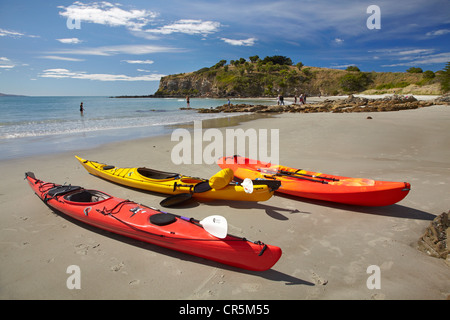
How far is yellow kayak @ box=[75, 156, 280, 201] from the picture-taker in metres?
4.33

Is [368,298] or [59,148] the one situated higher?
[59,148]

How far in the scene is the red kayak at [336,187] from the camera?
4059mm

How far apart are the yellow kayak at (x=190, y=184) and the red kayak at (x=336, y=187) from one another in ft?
2.95

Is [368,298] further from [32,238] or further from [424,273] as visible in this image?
[32,238]
